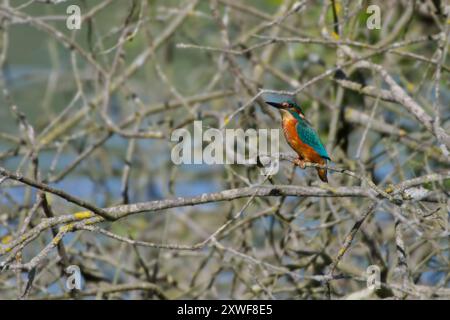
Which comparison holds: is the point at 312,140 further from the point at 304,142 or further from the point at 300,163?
the point at 300,163

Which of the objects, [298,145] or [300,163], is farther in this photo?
[298,145]

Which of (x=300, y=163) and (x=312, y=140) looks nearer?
(x=300, y=163)

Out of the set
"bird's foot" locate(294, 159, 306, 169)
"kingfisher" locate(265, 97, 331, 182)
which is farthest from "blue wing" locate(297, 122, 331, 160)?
"bird's foot" locate(294, 159, 306, 169)

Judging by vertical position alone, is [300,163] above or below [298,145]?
below

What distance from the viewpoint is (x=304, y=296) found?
4645 millimetres

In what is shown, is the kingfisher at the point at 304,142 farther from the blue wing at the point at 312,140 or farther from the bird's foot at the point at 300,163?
the bird's foot at the point at 300,163

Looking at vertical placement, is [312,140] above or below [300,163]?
above

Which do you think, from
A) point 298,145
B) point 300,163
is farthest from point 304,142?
point 300,163

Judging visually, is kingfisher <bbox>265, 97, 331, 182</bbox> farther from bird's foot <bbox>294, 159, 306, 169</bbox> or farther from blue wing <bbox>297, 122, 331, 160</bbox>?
bird's foot <bbox>294, 159, 306, 169</bbox>

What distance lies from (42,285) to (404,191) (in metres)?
2.44

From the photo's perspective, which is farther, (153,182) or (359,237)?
(153,182)

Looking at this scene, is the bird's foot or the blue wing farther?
the blue wing
